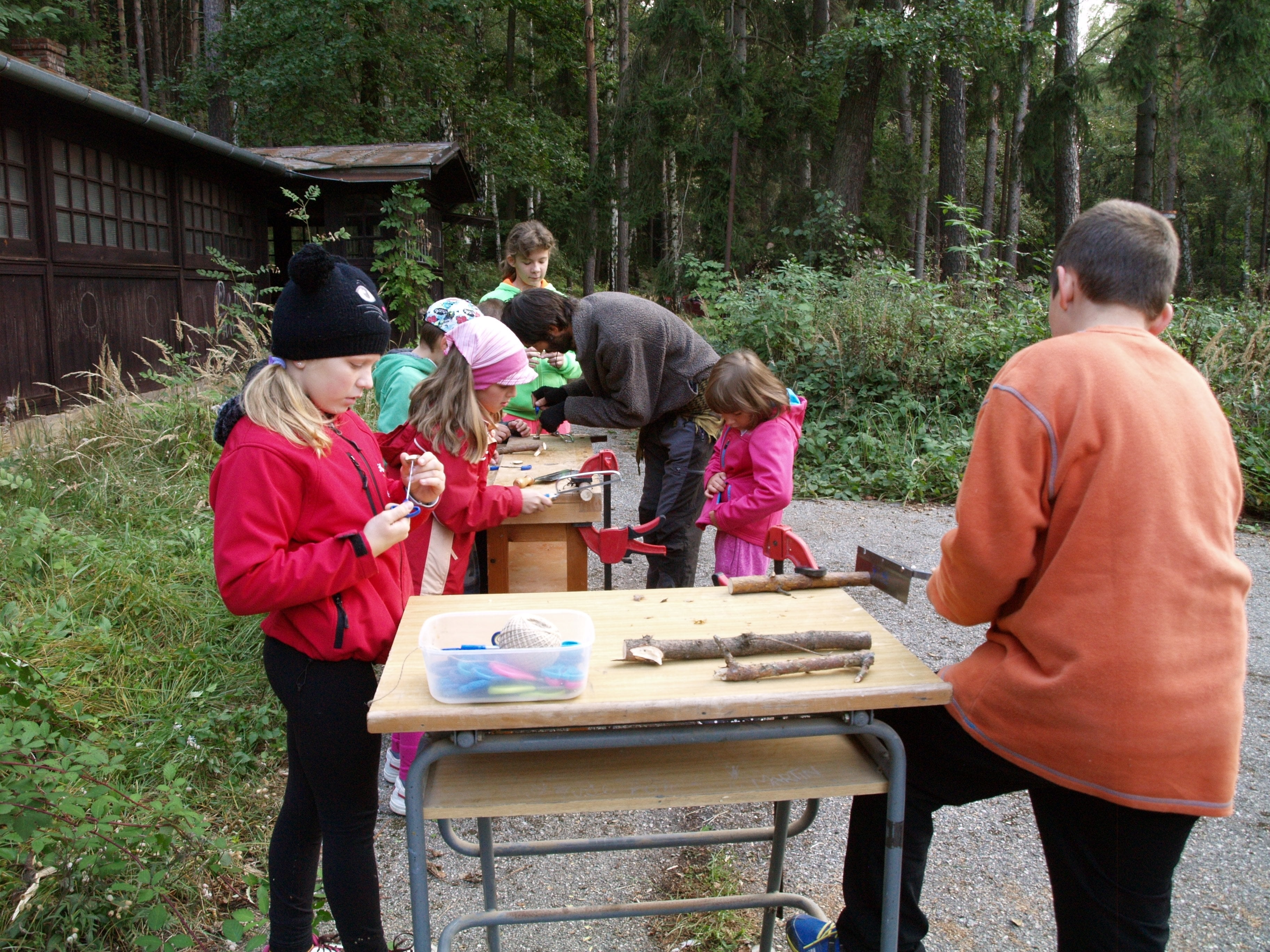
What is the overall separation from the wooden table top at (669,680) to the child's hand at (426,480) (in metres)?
0.34

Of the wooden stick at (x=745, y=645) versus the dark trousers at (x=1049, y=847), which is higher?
the wooden stick at (x=745, y=645)

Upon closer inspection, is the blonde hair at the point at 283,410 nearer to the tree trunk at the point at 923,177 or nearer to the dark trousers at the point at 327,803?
the dark trousers at the point at 327,803

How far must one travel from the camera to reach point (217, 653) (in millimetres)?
3562

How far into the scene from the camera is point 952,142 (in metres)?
15.0

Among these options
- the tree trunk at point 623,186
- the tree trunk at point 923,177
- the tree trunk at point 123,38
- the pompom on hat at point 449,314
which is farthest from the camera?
the tree trunk at point 123,38

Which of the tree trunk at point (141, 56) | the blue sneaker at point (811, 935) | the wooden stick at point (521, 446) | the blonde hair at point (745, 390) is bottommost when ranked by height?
the blue sneaker at point (811, 935)

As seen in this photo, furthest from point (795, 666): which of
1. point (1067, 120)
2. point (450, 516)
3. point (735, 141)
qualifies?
point (735, 141)

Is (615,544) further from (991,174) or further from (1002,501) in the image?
(991,174)

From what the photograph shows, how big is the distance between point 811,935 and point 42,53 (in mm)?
12743

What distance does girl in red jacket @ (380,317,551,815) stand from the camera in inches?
106

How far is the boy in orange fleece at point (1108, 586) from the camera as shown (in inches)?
55.1

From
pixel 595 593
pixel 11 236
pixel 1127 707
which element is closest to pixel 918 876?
pixel 1127 707

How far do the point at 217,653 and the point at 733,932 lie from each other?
230 cm

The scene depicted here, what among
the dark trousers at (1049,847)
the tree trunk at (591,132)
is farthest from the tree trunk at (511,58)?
the dark trousers at (1049,847)
